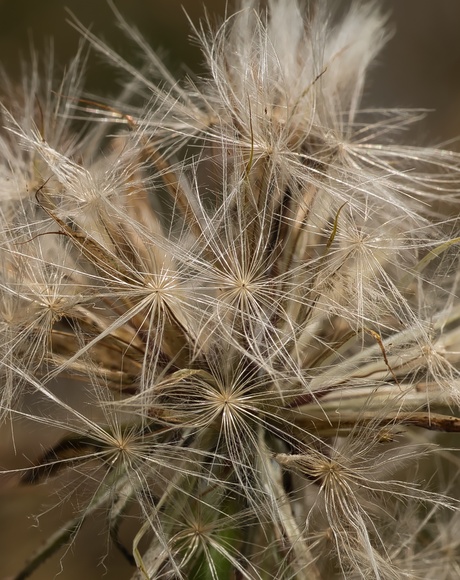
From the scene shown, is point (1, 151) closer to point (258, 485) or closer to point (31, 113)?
point (31, 113)

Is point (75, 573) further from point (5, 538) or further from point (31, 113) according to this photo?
point (31, 113)

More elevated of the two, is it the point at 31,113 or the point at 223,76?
the point at 223,76

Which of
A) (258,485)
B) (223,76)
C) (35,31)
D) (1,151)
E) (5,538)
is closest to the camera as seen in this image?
(258,485)

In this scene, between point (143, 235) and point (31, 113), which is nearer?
point (143, 235)

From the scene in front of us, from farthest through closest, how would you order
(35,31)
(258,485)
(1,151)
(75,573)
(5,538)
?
(35,31), (75,573), (5,538), (1,151), (258,485)

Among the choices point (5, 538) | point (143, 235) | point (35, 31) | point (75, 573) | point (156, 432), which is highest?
point (143, 235)

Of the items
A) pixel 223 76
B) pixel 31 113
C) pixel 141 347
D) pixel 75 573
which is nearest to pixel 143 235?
pixel 141 347
